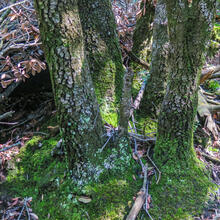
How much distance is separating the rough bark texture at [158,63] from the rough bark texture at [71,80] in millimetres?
1138

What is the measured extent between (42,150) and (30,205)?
777 millimetres

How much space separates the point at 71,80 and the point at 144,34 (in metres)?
2.14

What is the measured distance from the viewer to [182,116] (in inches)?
83.6

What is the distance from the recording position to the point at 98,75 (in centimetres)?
277

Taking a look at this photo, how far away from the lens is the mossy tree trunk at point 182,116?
5.98ft

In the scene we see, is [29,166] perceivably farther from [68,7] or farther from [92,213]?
[68,7]

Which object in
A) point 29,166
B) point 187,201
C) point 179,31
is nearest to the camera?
point 179,31

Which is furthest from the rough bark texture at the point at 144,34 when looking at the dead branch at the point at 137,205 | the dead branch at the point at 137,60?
the dead branch at the point at 137,205

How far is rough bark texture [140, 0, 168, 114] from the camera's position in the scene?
8.86 feet

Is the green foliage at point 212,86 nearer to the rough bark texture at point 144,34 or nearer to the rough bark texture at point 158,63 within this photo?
the rough bark texture at point 144,34

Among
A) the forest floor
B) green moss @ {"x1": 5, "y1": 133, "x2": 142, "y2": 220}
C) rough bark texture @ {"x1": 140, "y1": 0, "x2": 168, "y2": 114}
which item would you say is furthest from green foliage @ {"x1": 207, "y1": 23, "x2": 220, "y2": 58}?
green moss @ {"x1": 5, "y1": 133, "x2": 142, "y2": 220}

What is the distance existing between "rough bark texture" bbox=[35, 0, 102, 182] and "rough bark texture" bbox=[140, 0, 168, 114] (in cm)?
114

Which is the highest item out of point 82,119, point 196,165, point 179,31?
point 179,31

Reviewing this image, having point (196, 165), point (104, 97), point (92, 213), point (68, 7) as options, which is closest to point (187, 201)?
point (196, 165)
